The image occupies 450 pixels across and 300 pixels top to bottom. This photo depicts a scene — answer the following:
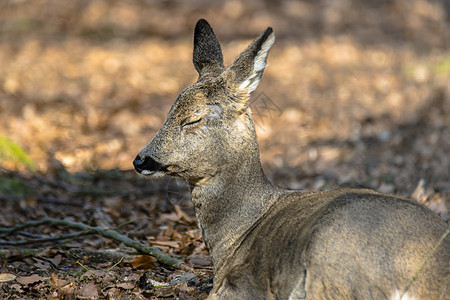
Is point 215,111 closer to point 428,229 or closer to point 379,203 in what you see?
point 379,203

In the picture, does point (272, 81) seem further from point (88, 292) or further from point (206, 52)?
point (88, 292)

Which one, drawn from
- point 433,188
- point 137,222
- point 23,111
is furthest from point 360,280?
point 23,111

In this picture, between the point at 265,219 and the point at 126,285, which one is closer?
the point at 265,219

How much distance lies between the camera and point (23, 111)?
10758 millimetres

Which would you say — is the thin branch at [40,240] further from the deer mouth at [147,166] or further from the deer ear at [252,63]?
the deer ear at [252,63]

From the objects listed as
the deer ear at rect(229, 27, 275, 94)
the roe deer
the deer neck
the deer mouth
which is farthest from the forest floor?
the deer mouth

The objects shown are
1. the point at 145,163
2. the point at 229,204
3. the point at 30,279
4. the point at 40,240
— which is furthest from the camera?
the point at 40,240

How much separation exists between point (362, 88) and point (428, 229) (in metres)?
9.92

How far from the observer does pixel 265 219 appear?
4.29 meters

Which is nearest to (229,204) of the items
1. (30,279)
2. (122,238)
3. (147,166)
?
(147,166)

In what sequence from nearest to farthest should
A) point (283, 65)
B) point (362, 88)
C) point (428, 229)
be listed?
1. point (428, 229)
2. point (362, 88)
3. point (283, 65)

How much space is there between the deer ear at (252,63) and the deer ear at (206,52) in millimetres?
471

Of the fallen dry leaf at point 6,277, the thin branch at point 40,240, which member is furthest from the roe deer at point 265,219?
the thin branch at point 40,240

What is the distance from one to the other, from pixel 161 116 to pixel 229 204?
6.79 m
